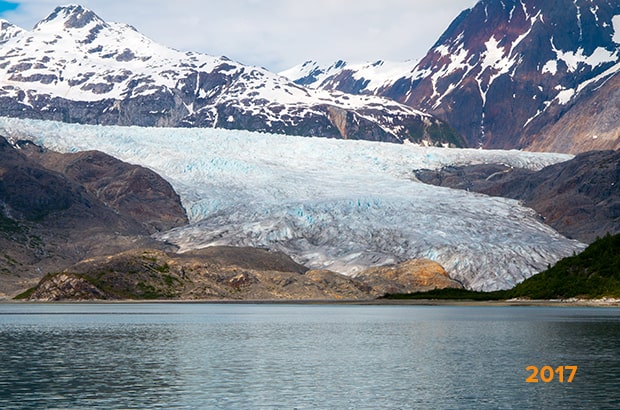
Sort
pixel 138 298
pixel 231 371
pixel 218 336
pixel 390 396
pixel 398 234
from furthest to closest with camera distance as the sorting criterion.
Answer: pixel 398 234 < pixel 138 298 < pixel 218 336 < pixel 231 371 < pixel 390 396

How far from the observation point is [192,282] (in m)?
164

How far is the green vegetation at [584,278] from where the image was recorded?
134m

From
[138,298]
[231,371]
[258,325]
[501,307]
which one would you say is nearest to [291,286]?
[138,298]

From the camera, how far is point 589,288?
136 m

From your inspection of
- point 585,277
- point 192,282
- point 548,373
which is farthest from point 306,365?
point 192,282

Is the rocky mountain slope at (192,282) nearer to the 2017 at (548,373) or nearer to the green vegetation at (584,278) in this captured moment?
the green vegetation at (584,278)

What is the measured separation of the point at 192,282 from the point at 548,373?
119807 millimetres

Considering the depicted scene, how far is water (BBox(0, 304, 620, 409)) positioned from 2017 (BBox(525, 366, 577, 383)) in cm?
40

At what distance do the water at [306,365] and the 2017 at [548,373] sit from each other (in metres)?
0.40

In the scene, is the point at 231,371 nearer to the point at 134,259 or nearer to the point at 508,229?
the point at 134,259

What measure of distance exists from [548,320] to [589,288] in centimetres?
4225

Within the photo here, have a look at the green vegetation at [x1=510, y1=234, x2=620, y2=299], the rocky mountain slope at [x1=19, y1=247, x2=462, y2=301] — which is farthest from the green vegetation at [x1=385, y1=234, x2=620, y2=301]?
the rocky mountain slope at [x1=19, y1=247, x2=462, y2=301]

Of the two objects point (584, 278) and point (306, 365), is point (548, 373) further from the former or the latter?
point (584, 278)

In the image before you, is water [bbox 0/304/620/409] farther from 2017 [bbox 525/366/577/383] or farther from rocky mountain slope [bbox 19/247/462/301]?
rocky mountain slope [bbox 19/247/462/301]
